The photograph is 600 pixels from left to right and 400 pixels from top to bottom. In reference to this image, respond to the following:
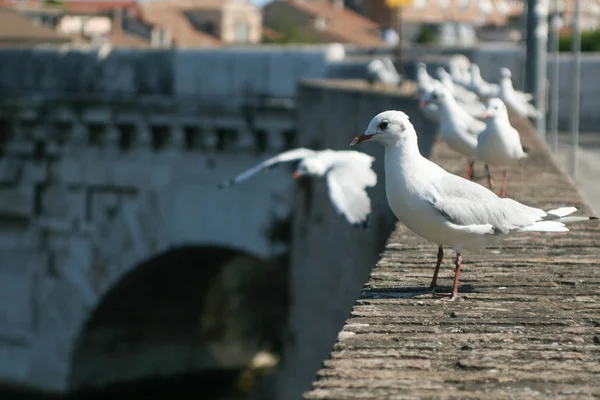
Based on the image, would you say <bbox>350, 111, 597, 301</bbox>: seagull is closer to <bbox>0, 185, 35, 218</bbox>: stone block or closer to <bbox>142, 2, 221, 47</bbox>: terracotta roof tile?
<bbox>0, 185, 35, 218</bbox>: stone block

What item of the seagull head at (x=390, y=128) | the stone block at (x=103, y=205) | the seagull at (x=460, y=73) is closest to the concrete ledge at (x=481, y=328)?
the seagull head at (x=390, y=128)

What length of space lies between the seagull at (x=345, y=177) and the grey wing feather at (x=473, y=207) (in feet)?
7.41

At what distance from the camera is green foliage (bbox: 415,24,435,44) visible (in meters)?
60.0

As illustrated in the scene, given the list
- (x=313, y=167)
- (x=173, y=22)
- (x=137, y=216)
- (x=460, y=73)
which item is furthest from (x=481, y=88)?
(x=173, y=22)

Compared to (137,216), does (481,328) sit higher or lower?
higher

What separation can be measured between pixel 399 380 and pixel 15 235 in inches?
725

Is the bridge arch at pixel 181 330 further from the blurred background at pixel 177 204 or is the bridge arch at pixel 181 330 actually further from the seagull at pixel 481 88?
the seagull at pixel 481 88

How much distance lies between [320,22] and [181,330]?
142 feet

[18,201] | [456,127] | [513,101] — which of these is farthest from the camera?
[18,201]

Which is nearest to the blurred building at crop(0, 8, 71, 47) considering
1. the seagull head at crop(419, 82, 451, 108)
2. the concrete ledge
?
the seagull head at crop(419, 82, 451, 108)

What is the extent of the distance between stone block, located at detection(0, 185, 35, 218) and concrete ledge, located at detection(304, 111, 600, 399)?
15.5m

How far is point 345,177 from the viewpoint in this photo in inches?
307

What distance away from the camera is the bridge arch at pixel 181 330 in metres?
21.8

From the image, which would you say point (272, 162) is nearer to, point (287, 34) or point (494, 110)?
point (494, 110)
